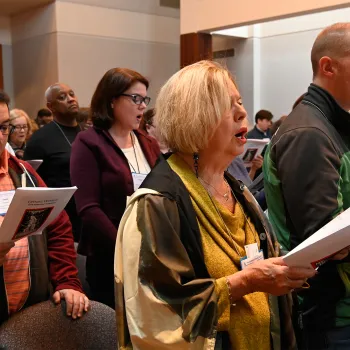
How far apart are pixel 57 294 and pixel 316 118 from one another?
110cm

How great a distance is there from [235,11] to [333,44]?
6072mm

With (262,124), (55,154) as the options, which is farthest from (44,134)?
(262,124)

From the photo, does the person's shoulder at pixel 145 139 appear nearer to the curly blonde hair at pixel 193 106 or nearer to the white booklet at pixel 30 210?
the white booklet at pixel 30 210

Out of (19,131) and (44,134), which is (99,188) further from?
(19,131)

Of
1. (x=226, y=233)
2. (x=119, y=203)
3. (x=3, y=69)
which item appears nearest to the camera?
(x=226, y=233)

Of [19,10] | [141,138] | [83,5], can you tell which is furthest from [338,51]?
[19,10]

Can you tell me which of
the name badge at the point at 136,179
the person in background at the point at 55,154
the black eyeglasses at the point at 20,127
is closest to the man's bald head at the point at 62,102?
the person in background at the point at 55,154

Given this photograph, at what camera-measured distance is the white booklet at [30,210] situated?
1.61 meters

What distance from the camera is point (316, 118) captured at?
1.76 meters

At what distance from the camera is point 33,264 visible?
1.93 m

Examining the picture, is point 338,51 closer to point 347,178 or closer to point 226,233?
point 347,178

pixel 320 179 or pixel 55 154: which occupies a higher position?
pixel 320 179

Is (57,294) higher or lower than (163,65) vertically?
lower

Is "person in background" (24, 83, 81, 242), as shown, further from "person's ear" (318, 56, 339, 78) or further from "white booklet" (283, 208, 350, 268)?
"white booklet" (283, 208, 350, 268)
